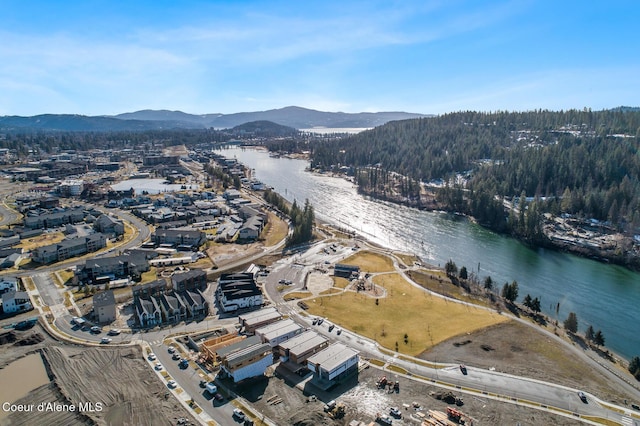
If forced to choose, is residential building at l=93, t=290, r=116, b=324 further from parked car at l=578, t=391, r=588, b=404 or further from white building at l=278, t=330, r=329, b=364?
parked car at l=578, t=391, r=588, b=404

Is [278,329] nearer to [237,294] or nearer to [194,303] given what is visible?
[237,294]

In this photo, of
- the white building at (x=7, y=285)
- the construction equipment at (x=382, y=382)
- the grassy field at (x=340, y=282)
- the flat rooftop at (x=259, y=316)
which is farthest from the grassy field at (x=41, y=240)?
the construction equipment at (x=382, y=382)

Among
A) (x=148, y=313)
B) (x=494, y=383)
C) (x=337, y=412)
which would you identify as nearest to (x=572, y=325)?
(x=494, y=383)

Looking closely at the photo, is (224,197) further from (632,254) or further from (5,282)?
(632,254)

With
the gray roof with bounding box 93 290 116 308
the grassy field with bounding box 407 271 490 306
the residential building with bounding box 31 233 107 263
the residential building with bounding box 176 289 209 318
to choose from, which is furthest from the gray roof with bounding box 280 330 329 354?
the residential building with bounding box 31 233 107 263

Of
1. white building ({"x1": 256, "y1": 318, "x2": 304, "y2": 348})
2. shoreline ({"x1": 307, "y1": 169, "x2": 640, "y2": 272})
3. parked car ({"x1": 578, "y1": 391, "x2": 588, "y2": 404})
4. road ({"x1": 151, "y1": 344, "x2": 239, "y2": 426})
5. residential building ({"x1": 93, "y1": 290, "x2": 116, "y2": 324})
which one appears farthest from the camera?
shoreline ({"x1": 307, "y1": 169, "x2": 640, "y2": 272})
